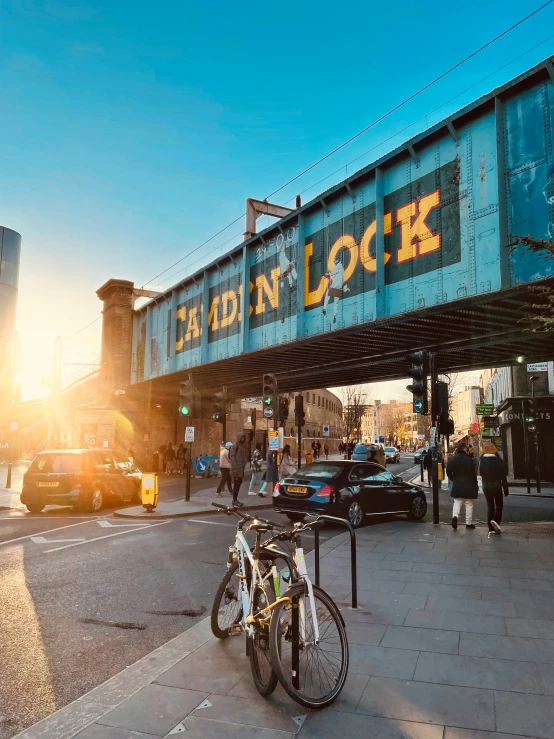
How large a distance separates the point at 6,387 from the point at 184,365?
11.3 m

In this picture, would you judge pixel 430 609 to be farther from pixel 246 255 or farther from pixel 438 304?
pixel 246 255

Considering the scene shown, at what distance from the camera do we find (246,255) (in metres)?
20.2

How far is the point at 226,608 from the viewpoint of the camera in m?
4.65

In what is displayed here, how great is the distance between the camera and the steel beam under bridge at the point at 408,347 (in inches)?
513

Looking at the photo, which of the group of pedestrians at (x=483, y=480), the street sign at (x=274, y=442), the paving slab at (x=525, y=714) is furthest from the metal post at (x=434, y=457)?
the paving slab at (x=525, y=714)

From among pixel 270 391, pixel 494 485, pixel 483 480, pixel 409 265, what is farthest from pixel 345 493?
pixel 270 391

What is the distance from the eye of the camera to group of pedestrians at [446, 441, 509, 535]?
10.2 m

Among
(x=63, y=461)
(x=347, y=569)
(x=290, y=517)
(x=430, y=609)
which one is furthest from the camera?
(x=63, y=461)

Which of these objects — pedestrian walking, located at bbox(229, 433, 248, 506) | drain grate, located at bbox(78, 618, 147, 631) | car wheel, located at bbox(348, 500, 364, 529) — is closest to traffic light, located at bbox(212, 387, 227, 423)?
pedestrian walking, located at bbox(229, 433, 248, 506)

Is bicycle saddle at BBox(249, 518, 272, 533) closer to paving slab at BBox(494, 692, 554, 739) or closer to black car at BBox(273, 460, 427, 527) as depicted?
paving slab at BBox(494, 692, 554, 739)

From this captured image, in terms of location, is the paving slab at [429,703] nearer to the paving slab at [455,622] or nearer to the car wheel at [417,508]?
the paving slab at [455,622]

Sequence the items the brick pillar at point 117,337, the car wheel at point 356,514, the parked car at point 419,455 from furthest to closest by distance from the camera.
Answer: the parked car at point 419,455 < the brick pillar at point 117,337 < the car wheel at point 356,514

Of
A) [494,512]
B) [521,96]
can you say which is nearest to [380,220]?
[521,96]

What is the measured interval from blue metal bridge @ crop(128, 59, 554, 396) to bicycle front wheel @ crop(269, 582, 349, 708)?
663cm
